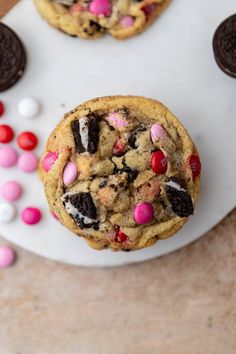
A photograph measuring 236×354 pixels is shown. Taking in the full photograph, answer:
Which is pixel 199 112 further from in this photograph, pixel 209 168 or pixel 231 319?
pixel 231 319

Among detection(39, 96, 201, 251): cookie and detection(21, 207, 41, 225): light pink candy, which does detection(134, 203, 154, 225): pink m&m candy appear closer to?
detection(39, 96, 201, 251): cookie

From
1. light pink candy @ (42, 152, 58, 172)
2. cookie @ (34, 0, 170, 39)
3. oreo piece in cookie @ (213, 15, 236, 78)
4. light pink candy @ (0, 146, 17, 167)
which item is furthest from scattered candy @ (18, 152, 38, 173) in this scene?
oreo piece in cookie @ (213, 15, 236, 78)

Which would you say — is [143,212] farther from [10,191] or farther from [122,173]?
[10,191]

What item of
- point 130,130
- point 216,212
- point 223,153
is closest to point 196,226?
point 216,212

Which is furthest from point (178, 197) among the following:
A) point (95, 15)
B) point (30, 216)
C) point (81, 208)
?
point (95, 15)

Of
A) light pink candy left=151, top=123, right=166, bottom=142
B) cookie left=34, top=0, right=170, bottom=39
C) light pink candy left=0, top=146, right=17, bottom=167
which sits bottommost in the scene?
light pink candy left=151, top=123, right=166, bottom=142

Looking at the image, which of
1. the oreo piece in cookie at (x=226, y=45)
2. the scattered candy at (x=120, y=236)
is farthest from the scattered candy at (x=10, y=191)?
the oreo piece in cookie at (x=226, y=45)
